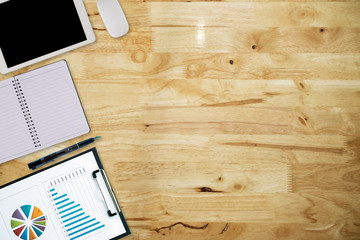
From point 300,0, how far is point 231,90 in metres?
0.44

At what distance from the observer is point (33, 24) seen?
1061 mm

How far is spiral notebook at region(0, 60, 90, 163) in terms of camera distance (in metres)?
1.08

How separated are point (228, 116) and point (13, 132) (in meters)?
0.80

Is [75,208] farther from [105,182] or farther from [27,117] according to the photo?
[27,117]

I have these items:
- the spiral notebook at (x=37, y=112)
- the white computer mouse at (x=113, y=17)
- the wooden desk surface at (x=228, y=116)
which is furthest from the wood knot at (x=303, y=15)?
the spiral notebook at (x=37, y=112)

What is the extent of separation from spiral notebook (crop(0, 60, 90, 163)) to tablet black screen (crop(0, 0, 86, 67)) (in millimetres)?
95

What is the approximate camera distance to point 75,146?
3.53ft

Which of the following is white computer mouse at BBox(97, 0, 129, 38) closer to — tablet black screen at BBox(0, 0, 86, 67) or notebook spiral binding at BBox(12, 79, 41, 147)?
tablet black screen at BBox(0, 0, 86, 67)

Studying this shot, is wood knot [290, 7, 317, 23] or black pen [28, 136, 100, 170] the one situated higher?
wood knot [290, 7, 317, 23]

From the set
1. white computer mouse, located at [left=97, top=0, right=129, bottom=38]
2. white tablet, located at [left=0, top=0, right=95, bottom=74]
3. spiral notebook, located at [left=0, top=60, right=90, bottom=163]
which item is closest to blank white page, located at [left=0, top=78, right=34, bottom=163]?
spiral notebook, located at [left=0, top=60, right=90, bottom=163]

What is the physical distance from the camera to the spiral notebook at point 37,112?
3.53ft

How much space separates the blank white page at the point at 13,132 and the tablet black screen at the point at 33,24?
0.20m

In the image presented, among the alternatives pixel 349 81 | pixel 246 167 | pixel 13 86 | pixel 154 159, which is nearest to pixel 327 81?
pixel 349 81

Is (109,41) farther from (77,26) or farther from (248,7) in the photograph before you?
(248,7)
